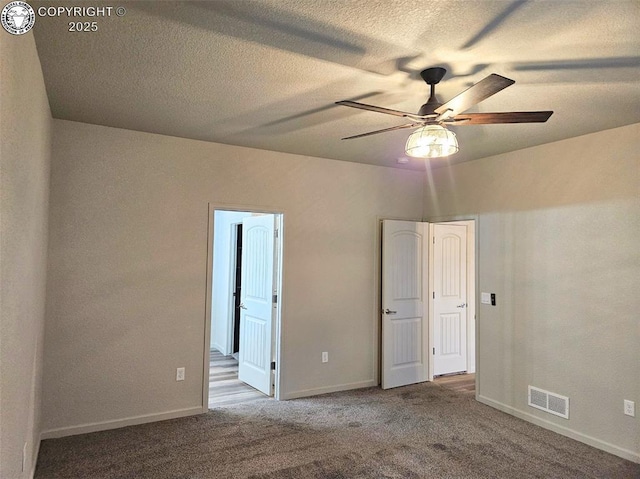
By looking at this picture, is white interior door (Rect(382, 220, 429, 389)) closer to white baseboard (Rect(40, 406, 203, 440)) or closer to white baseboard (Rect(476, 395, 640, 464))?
white baseboard (Rect(476, 395, 640, 464))

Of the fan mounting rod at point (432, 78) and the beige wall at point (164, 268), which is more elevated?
the fan mounting rod at point (432, 78)

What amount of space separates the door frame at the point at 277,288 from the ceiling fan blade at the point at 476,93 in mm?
2425

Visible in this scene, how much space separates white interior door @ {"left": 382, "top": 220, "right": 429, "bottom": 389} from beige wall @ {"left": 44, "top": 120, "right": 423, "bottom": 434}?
0.84 ft

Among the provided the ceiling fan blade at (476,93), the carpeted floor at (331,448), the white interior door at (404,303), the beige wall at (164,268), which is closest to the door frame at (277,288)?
the beige wall at (164,268)

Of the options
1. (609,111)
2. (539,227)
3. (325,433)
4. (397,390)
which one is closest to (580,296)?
(539,227)

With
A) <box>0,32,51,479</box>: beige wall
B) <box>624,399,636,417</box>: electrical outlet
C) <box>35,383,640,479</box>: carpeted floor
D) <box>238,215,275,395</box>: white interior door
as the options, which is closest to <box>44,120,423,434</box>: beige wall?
<box>238,215,275,395</box>: white interior door

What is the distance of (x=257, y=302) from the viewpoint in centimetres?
479

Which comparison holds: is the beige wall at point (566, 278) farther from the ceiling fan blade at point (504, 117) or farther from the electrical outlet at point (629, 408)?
the ceiling fan blade at point (504, 117)

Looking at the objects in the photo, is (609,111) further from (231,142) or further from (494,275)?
(231,142)

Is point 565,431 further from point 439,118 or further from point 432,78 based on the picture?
point 432,78

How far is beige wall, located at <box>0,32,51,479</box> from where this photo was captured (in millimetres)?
1604

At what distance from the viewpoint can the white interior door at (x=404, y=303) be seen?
16.0 feet

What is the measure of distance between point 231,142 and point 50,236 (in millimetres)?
1785

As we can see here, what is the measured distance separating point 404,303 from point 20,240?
13.2 ft
